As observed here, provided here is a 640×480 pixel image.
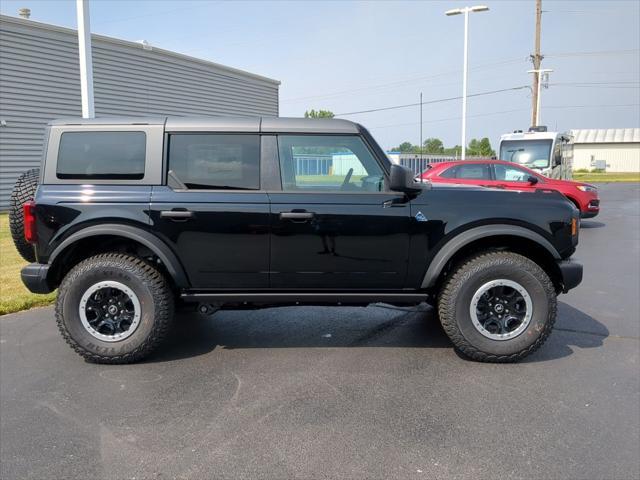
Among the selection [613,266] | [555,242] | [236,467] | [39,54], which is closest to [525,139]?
[613,266]

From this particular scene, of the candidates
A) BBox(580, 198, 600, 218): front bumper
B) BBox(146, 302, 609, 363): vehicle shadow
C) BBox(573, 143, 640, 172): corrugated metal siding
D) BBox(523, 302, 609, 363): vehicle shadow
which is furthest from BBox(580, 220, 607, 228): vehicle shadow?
BBox(573, 143, 640, 172): corrugated metal siding

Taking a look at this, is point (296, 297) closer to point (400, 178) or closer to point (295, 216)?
point (295, 216)

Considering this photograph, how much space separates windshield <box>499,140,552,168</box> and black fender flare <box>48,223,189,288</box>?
14473 mm

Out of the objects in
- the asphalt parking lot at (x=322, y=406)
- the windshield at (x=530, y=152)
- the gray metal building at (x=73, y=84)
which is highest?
the gray metal building at (x=73, y=84)

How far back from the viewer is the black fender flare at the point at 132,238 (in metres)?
3.88

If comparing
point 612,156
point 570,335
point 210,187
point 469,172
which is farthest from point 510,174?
point 612,156

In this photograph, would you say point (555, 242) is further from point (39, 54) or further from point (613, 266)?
point (39, 54)

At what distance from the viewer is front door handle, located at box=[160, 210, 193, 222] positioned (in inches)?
153

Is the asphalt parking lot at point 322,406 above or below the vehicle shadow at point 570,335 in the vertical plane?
below

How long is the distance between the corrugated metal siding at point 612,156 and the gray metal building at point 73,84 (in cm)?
6186

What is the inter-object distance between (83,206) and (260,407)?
2.07 meters

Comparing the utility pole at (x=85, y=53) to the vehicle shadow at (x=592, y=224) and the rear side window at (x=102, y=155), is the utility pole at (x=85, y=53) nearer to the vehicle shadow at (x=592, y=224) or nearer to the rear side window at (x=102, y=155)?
the rear side window at (x=102, y=155)

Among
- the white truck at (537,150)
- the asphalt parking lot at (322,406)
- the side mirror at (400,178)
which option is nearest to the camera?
the asphalt parking lot at (322,406)

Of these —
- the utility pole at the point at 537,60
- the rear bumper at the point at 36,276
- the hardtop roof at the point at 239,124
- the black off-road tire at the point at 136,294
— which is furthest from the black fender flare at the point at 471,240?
the utility pole at the point at 537,60
